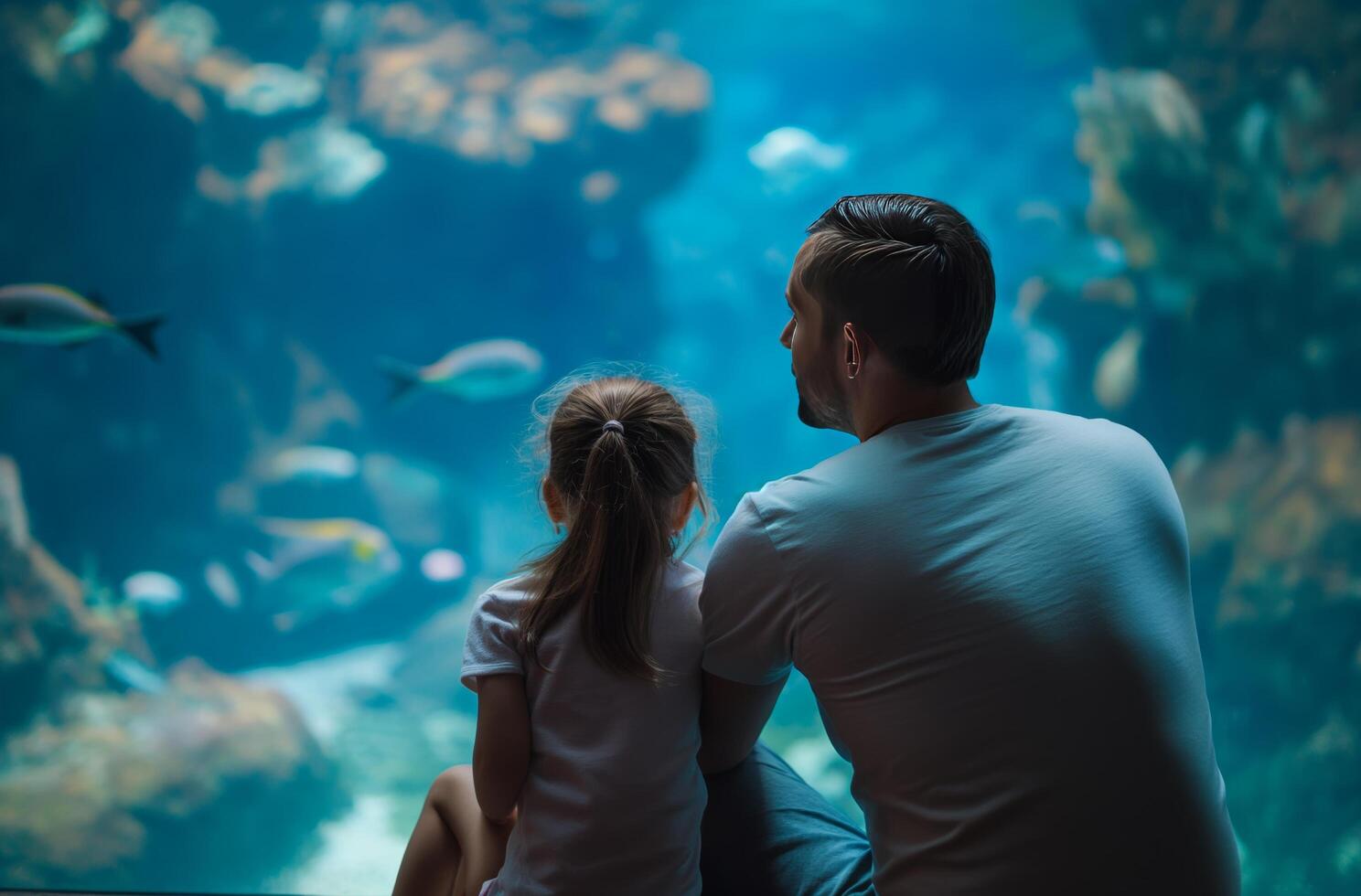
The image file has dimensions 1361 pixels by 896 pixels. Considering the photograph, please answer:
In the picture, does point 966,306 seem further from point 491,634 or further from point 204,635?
point 204,635

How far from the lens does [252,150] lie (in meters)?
5.30

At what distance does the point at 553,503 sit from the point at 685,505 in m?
0.20

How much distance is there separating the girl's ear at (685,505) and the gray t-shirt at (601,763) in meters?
0.14

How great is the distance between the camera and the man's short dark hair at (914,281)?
97 cm

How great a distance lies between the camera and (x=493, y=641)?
3.46 feet

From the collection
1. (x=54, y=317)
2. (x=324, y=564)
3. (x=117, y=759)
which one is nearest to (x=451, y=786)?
(x=54, y=317)

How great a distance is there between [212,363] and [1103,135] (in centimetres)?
554

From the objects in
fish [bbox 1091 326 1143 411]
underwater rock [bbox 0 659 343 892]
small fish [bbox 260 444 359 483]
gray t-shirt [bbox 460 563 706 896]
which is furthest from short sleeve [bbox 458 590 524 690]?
small fish [bbox 260 444 359 483]

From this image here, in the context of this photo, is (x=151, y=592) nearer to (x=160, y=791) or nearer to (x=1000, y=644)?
(x=160, y=791)

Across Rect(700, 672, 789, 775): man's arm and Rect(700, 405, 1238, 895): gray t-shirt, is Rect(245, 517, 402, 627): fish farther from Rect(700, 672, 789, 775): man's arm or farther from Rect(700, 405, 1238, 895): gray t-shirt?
Rect(700, 405, 1238, 895): gray t-shirt

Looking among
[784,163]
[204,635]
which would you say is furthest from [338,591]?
[784,163]

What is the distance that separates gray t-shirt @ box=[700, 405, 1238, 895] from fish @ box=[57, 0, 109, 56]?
5.04 metres

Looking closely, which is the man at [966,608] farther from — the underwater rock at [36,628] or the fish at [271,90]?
the fish at [271,90]

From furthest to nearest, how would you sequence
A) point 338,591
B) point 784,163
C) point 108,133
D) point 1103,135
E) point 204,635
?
point 784,163, point 204,635, point 338,591, point 108,133, point 1103,135
